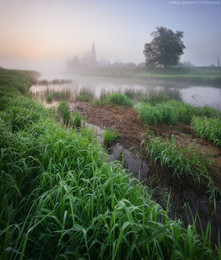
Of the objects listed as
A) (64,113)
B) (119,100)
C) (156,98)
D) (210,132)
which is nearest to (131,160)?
(210,132)

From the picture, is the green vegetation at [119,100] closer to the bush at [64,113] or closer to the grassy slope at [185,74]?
the bush at [64,113]

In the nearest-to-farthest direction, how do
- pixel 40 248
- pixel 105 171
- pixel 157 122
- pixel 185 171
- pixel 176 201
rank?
pixel 40 248 < pixel 105 171 < pixel 176 201 < pixel 185 171 < pixel 157 122

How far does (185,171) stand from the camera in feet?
8.16

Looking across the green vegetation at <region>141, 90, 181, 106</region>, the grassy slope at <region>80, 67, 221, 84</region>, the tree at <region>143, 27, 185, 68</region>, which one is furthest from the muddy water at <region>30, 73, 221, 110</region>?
the tree at <region>143, 27, 185, 68</region>

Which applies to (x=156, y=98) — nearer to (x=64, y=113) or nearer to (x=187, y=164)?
(x=64, y=113)

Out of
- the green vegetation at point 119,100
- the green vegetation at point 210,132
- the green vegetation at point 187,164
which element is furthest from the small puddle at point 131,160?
the green vegetation at point 119,100


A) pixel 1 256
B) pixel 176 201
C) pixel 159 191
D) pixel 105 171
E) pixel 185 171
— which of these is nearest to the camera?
pixel 1 256

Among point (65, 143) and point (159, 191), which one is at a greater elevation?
point (65, 143)

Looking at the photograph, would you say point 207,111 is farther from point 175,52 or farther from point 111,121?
point 175,52

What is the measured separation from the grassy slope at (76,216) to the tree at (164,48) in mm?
43410

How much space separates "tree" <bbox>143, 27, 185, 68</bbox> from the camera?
123 ft

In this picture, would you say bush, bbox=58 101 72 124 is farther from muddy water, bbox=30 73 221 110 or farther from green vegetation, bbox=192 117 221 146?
green vegetation, bbox=192 117 221 146

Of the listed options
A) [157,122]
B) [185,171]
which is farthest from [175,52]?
[185,171]

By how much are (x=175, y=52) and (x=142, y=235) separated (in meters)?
45.4
